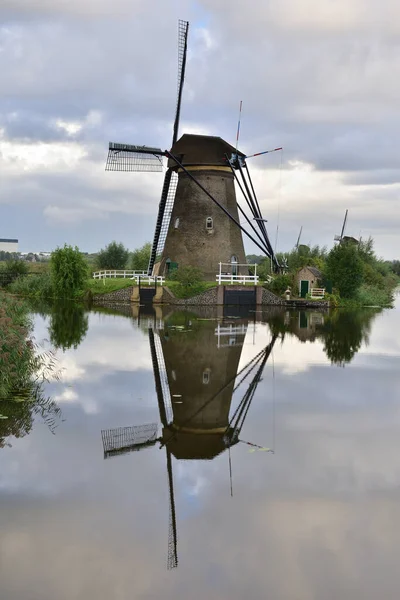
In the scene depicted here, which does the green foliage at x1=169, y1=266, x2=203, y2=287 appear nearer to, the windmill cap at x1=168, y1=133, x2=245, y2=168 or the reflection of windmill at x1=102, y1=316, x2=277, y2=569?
the windmill cap at x1=168, y1=133, x2=245, y2=168

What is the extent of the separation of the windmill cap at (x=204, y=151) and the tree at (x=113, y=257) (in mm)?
19397

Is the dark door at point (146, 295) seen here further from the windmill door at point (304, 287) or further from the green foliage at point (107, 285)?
the windmill door at point (304, 287)

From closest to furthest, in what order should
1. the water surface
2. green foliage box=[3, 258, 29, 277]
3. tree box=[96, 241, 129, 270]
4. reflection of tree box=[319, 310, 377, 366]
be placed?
the water surface, reflection of tree box=[319, 310, 377, 366], green foliage box=[3, 258, 29, 277], tree box=[96, 241, 129, 270]

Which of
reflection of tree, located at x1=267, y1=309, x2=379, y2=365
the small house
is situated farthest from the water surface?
the small house

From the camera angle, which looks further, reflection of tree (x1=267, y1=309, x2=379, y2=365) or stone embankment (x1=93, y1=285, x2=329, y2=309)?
stone embankment (x1=93, y1=285, x2=329, y2=309)

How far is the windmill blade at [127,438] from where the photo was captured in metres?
8.11

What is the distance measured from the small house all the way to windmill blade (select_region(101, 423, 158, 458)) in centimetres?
3193

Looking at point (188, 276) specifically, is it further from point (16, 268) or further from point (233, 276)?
point (16, 268)

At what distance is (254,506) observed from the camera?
6363 mm

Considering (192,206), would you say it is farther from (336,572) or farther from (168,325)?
(336,572)

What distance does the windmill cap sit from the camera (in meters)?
38.7

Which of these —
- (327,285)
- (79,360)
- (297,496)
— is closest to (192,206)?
(327,285)

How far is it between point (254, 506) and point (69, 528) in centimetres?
177

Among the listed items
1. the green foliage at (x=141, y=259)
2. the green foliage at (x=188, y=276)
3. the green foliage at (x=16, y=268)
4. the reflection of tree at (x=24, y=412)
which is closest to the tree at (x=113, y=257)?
the green foliage at (x=141, y=259)
